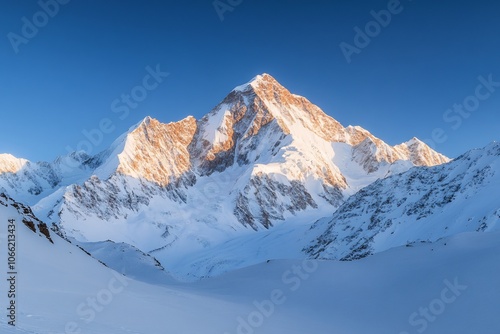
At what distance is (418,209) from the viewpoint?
2761 inches

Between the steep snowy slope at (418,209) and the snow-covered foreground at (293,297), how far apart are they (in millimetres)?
24561

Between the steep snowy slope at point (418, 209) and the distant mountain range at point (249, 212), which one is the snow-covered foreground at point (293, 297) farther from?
the steep snowy slope at point (418, 209)

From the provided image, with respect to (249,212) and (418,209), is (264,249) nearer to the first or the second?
(418,209)

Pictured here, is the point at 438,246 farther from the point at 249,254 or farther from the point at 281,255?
the point at 249,254

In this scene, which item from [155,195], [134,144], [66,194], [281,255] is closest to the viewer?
[281,255]

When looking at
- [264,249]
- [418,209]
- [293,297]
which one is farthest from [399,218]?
[293,297]

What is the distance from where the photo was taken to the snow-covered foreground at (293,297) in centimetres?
1357

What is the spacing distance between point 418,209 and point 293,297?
2055 inches

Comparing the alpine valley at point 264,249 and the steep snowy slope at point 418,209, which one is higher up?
the alpine valley at point 264,249

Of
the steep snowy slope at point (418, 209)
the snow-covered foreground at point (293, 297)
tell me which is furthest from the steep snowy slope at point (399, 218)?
the snow-covered foreground at point (293, 297)

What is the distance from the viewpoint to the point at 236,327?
56.0ft

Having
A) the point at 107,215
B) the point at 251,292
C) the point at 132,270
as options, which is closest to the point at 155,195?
the point at 107,215

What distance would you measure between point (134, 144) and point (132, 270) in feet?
483

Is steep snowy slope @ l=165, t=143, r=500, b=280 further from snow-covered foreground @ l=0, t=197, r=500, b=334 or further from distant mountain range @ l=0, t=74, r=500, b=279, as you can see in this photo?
snow-covered foreground @ l=0, t=197, r=500, b=334
